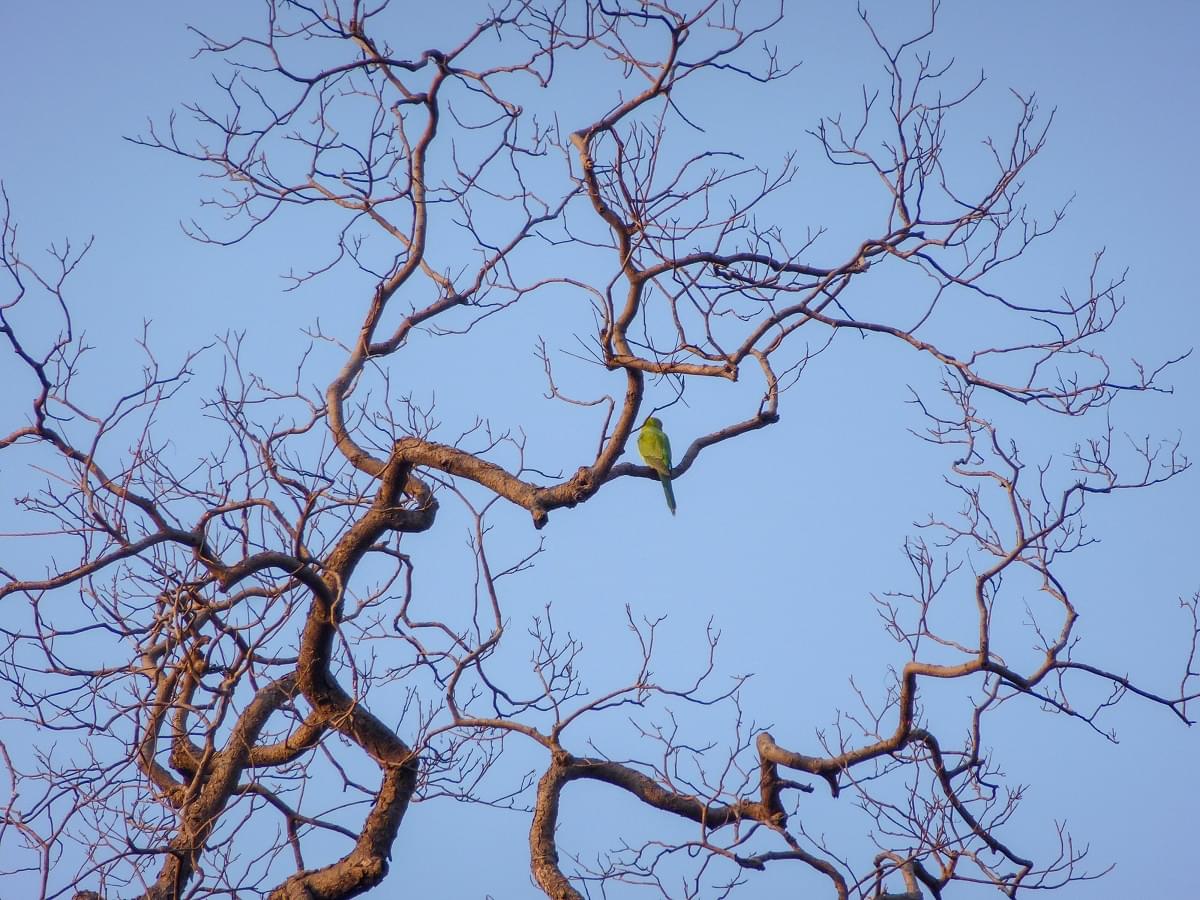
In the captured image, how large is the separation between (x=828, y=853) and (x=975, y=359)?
7.17 ft

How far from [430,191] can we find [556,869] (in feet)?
9.75

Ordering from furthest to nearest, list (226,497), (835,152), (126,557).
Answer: (835,152) < (226,497) < (126,557)

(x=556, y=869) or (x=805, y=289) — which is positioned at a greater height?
(x=805, y=289)

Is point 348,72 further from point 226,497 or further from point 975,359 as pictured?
point 975,359

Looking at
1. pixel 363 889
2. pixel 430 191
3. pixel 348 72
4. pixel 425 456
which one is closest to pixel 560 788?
pixel 363 889

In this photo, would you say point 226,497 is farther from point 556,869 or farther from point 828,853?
point 828,853

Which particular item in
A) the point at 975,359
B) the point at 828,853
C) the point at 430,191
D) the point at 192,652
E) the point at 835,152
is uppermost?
the point at 430,191

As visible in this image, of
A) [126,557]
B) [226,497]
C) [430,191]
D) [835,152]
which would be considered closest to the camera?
[126,557]

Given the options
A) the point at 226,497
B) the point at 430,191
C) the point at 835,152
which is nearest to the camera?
the point at 226,497

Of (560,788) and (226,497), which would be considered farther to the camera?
(560,788)

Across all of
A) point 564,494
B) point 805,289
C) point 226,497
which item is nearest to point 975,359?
point 805,289

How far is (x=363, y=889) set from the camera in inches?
181

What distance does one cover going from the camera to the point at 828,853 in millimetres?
4785

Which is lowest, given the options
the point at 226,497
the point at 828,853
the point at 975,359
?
the point at 828,853
